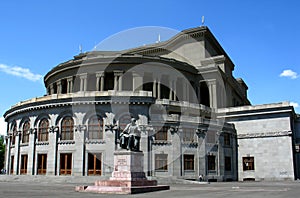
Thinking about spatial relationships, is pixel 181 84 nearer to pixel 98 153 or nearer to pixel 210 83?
pixel 210 83

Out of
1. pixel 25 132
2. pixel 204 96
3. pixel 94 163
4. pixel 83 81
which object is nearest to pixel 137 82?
pixel 83 81

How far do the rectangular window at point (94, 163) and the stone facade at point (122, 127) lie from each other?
0.38 feet

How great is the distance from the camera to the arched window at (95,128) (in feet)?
137

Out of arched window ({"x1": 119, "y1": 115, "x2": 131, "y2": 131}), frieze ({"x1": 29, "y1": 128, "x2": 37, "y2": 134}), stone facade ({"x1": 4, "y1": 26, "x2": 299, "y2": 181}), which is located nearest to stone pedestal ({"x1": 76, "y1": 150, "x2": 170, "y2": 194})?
stone facade ({"x1": 4, "y1": 26, "x2": 299, "y2": 181})

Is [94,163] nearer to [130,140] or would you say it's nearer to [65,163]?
[65,163]

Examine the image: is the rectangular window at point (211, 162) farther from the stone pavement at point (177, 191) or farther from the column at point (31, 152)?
the column at point (31, 152)

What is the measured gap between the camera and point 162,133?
141 feet

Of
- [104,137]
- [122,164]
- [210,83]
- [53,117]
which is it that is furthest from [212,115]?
[122,164]

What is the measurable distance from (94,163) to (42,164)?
7234 mm

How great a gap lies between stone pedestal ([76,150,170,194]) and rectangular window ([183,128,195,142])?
18044 mm

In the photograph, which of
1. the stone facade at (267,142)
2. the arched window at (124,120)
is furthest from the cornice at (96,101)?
the stone facade at (267,142)

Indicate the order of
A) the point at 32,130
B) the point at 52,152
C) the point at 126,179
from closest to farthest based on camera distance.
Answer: the point at 126,179 < the point at 52,152 < the point at 32,130

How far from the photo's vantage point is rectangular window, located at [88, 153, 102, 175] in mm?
40750

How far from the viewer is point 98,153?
135ft
